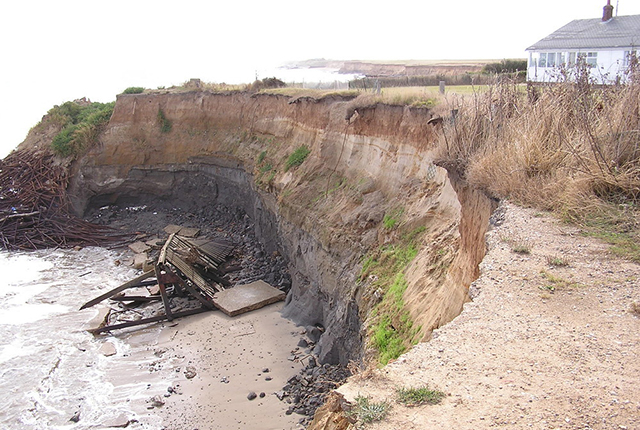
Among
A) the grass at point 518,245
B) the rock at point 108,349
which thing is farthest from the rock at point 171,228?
the grass at point 518,245

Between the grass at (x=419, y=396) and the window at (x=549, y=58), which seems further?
the window at (x=549, y=58)

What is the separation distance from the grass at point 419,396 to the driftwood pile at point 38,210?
24.2 metres

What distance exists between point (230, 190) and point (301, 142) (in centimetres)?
660

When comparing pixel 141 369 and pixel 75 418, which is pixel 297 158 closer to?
pixel 141 369

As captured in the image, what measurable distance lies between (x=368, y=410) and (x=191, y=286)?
587 inches

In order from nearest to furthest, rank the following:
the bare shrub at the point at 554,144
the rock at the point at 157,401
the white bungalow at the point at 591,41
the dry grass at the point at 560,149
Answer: the dry grass at the point at 560,149
the bare shrub at the point at 554,144
the rock at the point at 157,401
the white bungalow at the point at 591,41

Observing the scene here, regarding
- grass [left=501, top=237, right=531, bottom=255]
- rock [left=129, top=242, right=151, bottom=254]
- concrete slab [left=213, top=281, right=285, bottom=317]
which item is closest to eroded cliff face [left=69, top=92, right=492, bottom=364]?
concrete slab [left=213, top=281, right=285, bottom=317]

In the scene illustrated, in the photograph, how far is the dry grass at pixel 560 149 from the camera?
23.7 feet

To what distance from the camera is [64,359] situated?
15.2m

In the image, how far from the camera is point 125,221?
2827 centimetres

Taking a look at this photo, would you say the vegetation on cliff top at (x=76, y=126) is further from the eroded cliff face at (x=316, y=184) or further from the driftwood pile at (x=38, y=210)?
the driftwood pile at (x=38, y=210)

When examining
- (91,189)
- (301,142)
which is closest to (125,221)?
(91,189)

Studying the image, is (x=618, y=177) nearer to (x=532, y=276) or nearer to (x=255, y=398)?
(x=532, y=276)

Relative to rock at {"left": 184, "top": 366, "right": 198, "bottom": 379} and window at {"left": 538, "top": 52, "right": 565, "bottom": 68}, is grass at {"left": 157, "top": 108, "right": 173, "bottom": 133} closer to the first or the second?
rock at {"left": 184, "top": 366, "right": 198, "bottom": 379}
